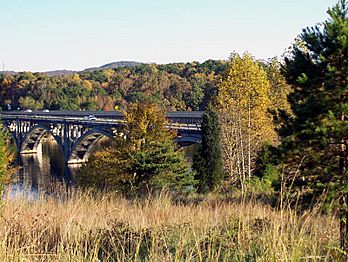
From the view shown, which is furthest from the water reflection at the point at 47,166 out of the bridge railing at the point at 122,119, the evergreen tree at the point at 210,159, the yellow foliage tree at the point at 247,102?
the yellow foliage tree at the point at 247,102

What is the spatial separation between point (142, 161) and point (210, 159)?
14.2 ft

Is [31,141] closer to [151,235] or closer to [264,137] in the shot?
[264,137]

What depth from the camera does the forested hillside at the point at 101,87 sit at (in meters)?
82.3

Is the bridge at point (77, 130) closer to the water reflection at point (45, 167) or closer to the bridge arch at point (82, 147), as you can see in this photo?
the bridge arch at point (82, 147)

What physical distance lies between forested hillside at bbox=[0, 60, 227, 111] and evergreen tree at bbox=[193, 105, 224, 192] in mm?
54308

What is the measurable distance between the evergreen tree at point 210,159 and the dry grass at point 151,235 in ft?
51.2

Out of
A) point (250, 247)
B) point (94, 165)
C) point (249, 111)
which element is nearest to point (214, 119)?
point (249, 111)

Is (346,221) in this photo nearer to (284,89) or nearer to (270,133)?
(270,133)

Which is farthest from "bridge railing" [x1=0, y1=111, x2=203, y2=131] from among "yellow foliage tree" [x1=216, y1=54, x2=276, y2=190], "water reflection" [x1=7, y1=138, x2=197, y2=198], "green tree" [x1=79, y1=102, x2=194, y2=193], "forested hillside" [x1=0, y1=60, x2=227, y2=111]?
"forested hillside" [x1=0, y1=60, x2=227, y2=111]

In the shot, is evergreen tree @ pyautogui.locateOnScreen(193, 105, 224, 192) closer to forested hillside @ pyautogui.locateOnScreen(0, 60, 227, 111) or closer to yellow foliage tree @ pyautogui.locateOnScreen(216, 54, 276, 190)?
yellow foliage tree @ pyautogui.locateOnScreen(216, 54, 276, 190)

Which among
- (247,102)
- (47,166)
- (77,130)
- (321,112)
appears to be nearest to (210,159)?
(247,102)

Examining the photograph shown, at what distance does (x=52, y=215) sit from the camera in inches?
233

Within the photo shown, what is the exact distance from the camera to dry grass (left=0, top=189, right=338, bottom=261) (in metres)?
3.50

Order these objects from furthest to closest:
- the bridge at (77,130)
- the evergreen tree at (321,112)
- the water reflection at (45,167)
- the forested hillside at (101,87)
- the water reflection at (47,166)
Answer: the forested hillside at (101,87) < the water reflection at (47,166) < the water reflection at (45,167) < the bridge at (77,130) < the evergreen tree at (321,112)
